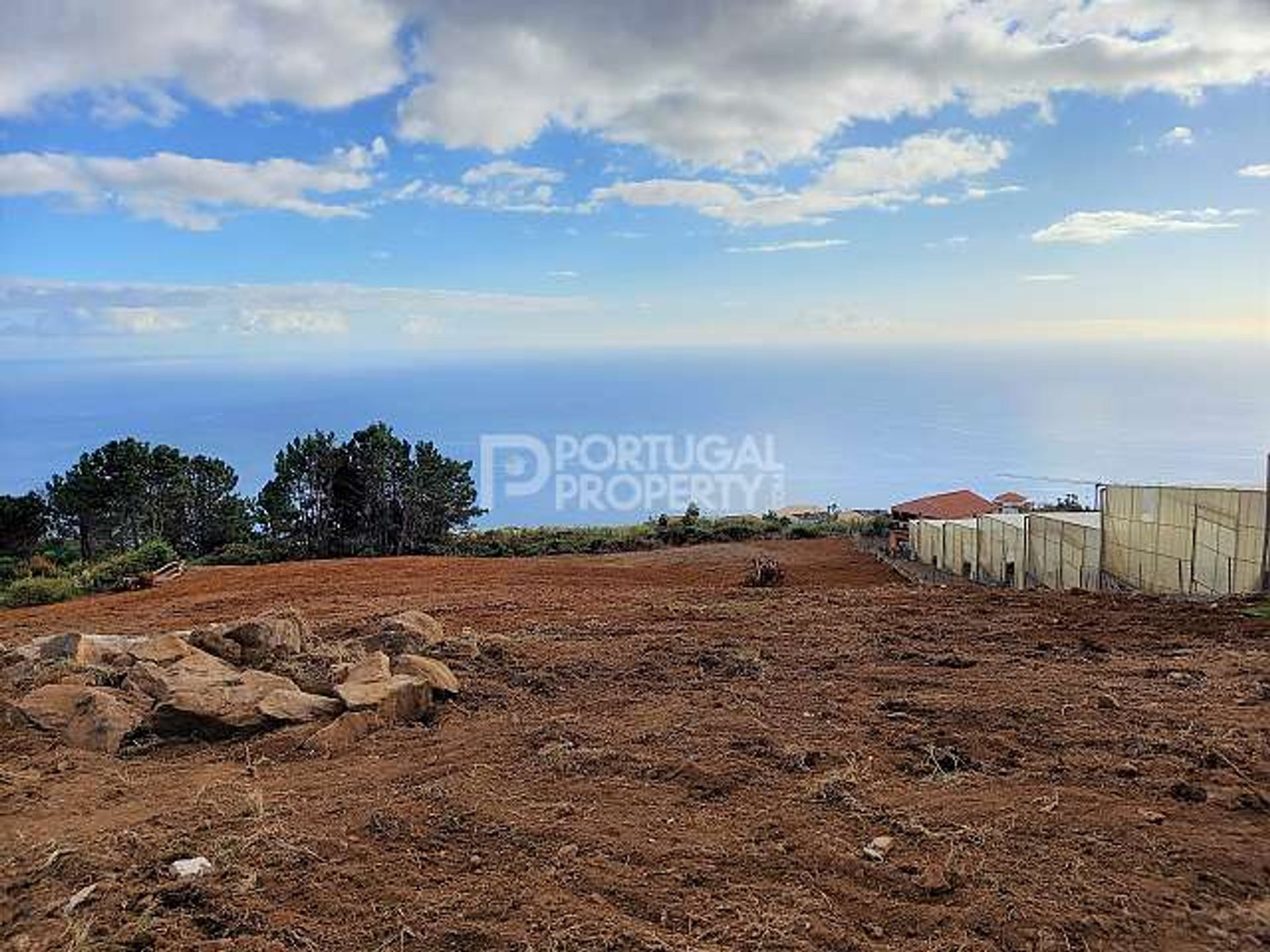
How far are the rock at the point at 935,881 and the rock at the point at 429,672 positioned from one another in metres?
3.01

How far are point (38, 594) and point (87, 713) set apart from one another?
1153 cm

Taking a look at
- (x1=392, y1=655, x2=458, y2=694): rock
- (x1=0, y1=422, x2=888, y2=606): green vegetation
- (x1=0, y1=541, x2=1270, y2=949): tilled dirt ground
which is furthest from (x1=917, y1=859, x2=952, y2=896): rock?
(x1=0, y1=422, x2=888, y2=606): green vegetation

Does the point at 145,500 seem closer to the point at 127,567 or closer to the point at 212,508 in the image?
the point at 212,508

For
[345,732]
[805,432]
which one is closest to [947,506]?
[345,732]

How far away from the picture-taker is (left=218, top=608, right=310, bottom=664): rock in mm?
6043

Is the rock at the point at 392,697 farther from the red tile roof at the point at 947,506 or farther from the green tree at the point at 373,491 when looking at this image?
the green tree at the point at 373,491

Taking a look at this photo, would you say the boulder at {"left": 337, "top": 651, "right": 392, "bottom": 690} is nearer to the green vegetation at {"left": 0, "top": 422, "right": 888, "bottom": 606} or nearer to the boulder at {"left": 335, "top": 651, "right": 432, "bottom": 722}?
the boulder at {"left": 335, "top": 651, "right": 432, "bottom": 722}

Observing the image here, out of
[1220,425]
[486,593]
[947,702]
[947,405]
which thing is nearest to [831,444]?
[1220,425]

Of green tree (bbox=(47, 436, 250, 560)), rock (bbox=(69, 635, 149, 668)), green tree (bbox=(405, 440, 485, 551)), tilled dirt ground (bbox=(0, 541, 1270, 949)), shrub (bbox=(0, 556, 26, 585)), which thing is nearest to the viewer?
tilled dirt ground (bbox=(0, 541, 1270, 949))

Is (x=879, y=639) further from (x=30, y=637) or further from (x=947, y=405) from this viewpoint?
(x=947, y=405)

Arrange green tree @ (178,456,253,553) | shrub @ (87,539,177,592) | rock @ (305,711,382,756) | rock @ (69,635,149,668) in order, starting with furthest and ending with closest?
green tree @ (178,456,253,553)
shrub @ (87,539,177,592)
rock @ (69,635,149,668)
rock @ (305,711,382,756)

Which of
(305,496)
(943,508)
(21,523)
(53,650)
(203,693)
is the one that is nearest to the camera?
(203,693)

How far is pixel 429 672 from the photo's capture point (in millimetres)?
5008

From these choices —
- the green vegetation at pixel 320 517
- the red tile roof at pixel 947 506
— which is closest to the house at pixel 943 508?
the red tile roof at pixel 947 506
